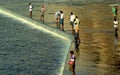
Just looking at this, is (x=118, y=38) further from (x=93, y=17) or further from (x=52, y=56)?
(x=93, y=17)

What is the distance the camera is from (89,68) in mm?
21219

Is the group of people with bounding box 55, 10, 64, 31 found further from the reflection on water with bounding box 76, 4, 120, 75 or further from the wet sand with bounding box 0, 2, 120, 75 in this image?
the reflection on water with bounding box 76, 4, 120, 75

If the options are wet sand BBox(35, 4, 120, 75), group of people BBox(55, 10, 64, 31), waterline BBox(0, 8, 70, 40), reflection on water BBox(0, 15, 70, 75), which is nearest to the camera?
wet sand BBox(35, 4, 120, 75)

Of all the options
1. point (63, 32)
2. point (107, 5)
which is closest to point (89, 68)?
point (63, 32)

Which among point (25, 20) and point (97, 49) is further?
point (25, 20)

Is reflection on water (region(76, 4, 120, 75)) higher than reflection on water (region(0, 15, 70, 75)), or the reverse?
reflection on water (region(76, 4, 120, 75))

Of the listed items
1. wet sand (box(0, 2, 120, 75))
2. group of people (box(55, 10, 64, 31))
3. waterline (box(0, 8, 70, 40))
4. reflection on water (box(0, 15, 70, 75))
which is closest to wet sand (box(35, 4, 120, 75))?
wet sand (box(0, 2, 120, 75))

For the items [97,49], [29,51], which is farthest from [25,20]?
[97,49]

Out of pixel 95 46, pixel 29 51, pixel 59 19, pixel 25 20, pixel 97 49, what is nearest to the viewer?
pixel 97 49

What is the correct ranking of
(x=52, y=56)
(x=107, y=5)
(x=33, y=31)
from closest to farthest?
(x=52, y=56), (x=33, y=31), (x=107, y=5)

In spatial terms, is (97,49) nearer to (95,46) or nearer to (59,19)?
(95,46)

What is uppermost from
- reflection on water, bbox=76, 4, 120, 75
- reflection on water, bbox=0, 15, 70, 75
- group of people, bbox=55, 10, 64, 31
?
group of people, bbox=55, 10, 64, 31

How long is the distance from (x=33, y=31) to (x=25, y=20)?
19.4 feet

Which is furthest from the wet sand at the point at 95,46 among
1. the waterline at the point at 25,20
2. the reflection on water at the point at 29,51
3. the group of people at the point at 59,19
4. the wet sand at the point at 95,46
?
the reflection on water at the point at 29,51
